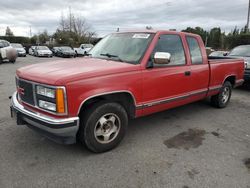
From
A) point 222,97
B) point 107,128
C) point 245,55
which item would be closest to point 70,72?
point 107,128

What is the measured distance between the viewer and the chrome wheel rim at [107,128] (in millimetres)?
3281

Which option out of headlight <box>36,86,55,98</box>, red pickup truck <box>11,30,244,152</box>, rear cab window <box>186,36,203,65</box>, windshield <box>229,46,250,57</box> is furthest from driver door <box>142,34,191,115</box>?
windshield <box>229,46,250,57</box>

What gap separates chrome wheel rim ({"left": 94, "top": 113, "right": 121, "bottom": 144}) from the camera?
3.28 metres

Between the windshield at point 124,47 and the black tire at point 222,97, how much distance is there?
2.95m

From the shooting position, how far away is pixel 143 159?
10.6 ft

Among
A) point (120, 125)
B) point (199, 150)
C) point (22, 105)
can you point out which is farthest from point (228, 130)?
point (22, 105)

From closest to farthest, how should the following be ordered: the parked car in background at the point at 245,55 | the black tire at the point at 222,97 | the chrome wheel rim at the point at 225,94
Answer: the black tire at the point at 222,97
the chrome wheel rim at the point at 225,94
the parked car in background at the point at 245,55

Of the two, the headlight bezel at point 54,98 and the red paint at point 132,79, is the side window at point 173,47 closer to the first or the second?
the red paint at point 132,79

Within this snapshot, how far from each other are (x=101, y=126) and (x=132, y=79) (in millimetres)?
870

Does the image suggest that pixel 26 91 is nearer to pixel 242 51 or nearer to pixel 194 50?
pixel 194 50

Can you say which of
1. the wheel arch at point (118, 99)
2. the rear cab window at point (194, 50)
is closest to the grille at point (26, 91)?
the wheel arch at point (118, 99)

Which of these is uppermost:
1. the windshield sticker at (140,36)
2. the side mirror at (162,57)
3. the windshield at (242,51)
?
the windshield sticker at (140,36)

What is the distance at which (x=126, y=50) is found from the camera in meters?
3.89

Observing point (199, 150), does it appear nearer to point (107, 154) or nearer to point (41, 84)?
point (107, 154)
